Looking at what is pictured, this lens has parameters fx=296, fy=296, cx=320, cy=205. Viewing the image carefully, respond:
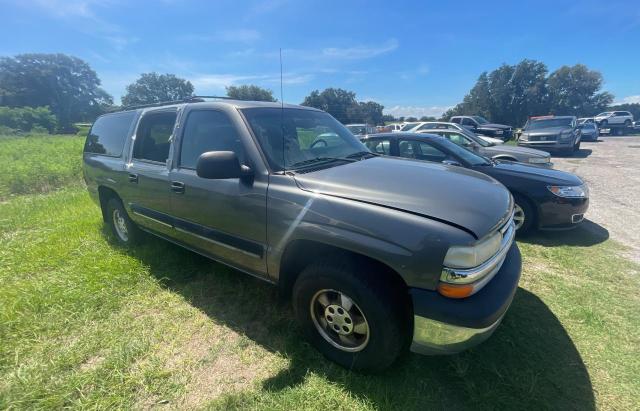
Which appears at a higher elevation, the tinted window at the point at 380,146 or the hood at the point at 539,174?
the tinted window at the point at 380,146

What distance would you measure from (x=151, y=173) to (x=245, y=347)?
6.72 ft

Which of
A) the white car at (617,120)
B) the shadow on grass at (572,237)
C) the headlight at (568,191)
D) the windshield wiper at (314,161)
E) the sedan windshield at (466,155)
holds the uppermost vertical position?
the white car at (617,120)

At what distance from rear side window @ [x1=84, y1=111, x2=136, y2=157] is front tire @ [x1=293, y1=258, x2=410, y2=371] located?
318cm

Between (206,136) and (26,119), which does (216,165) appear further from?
(26,119)

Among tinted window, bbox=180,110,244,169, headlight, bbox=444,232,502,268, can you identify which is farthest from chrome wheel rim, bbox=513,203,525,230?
tinted window, bbox=180,110,244,169

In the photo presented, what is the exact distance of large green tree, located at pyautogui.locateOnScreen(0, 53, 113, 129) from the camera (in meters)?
65.7

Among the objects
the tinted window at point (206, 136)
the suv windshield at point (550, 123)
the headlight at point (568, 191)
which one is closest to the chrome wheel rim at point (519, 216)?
the headlight at point (568, 191)

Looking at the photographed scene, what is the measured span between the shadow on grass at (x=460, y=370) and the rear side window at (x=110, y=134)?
8.03 ft

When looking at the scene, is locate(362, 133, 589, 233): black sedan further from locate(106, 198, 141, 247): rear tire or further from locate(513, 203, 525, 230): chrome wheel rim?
locate(106, 198, 141, 247): rear tire

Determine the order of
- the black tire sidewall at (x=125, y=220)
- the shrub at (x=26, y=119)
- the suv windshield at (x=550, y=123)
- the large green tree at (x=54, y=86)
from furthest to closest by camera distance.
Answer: the large green tree at (x=54, y=86) < the shrub at (x=26, y=119) < the suv windshield at (x=550, y=123) < the black tire sidewall at (x=125, y=220)

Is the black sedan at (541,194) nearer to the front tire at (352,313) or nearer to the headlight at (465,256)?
the headlight at (465,256)

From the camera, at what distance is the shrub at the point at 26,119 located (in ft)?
153

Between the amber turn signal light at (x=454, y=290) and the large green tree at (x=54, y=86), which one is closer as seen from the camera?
the amber turn signal light at (x=454, y=290)

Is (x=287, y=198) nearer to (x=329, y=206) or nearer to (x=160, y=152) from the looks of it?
(x=329, y=206)
